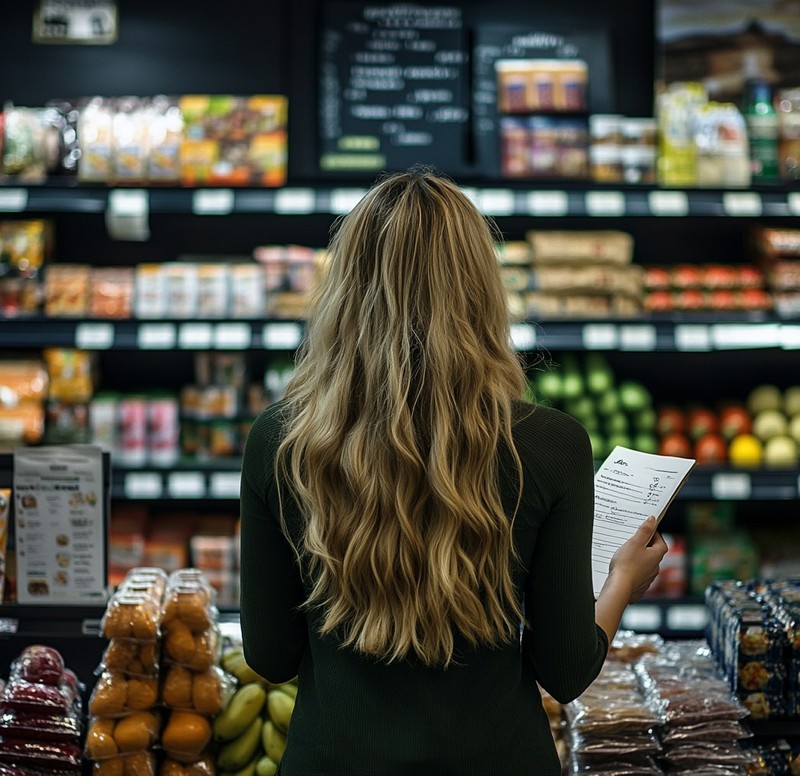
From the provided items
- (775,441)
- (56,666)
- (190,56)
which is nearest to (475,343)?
(56,666)

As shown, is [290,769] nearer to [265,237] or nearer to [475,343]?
[475,343]

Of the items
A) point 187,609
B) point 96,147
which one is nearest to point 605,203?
point 96,147

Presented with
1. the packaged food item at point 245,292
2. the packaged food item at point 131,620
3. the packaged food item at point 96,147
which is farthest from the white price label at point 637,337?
the packaged food item at point 131,620

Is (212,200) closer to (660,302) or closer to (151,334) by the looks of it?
(151,334)

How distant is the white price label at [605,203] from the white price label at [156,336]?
1545 millimetres

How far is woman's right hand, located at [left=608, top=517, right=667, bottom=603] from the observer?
1.57 meters

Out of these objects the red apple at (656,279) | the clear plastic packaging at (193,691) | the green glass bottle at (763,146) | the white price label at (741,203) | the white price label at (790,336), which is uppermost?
the green glass bottle at (763,146)

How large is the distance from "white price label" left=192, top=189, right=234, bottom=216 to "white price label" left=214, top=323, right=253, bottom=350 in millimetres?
405

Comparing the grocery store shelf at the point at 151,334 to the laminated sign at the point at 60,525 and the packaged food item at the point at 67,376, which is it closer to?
the packaged food item at the point at 67,376

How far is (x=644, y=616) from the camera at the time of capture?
3.74m

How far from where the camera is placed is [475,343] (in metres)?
1.31

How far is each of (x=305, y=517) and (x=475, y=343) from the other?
326 mm

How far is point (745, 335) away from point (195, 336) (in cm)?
198

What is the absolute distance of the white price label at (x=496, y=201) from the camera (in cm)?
366
